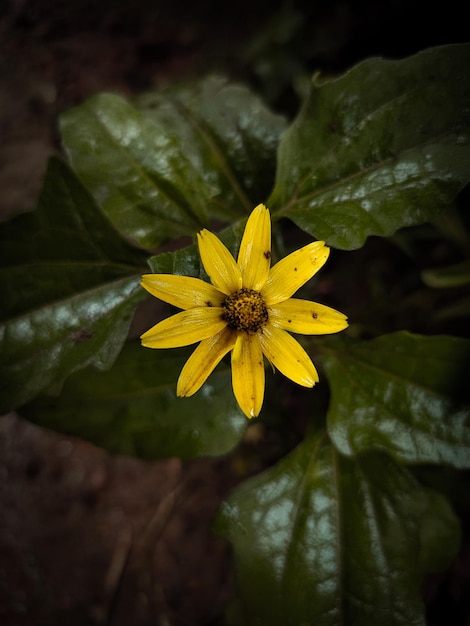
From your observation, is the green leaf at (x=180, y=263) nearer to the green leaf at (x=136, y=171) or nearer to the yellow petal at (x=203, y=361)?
the yellow petal at (x=203, y=361)

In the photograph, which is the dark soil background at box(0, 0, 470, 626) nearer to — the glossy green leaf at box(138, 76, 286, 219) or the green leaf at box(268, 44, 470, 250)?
the glossy green leaf at box(138, 76, 286, 219)

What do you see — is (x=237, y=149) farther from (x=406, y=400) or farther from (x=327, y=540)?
(x=327, y=540)

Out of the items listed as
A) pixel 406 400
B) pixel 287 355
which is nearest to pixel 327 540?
pixel 406 400

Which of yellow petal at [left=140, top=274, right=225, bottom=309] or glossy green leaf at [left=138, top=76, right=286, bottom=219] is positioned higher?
glossy green leaf at [left=138, top=76, right=286, bottom=219]

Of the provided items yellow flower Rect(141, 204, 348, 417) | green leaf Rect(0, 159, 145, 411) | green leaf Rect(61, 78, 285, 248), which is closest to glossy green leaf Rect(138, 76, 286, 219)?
→ green leaf Rect(61, 78, 285, 248)

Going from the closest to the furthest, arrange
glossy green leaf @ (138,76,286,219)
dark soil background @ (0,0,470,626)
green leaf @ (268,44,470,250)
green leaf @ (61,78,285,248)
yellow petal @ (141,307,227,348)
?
yellow petal @ (141,307,227,348)
green leaf @ (268,44,470,250)
green leaf @ (61,78,285,248)
glossy green leaf @ (138,76,286,219)
dark soil background @ (0,0,470,626)

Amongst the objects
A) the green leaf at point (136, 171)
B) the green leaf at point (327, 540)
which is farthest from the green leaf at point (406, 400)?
the green leaf at point (136, 171)

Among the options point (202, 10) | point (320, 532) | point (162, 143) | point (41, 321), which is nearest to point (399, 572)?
point (320, 532)

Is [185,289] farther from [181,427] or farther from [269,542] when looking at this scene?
[269,542]

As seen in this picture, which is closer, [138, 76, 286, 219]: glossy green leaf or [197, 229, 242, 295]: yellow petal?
[197, 229, 242, 295]: yellow petal
